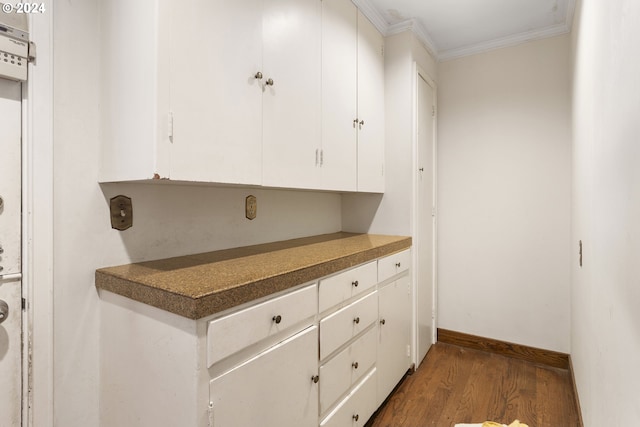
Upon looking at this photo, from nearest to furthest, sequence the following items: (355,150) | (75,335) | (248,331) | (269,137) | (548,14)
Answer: (248,331) < (75,335) < (269,137) < (355,150) < (548,14)

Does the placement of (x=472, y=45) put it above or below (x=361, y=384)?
above

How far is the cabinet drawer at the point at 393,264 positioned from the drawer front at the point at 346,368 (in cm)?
31

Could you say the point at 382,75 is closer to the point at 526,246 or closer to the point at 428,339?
the point at 526,246

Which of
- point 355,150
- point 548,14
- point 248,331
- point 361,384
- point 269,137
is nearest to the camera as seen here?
point 248,331

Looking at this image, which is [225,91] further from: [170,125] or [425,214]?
[425,214]

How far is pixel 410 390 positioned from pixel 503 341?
0.98 m

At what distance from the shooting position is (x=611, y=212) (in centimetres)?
103

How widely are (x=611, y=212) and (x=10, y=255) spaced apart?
1.85m

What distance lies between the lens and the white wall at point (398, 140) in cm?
230

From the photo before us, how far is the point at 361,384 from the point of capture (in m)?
1.67

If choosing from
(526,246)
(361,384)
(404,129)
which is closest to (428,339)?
(526,246)

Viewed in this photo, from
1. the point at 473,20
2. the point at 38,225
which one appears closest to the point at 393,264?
the point at 38,225

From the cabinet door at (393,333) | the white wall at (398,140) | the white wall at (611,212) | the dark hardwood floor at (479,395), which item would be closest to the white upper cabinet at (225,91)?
the white wall at (398,140)

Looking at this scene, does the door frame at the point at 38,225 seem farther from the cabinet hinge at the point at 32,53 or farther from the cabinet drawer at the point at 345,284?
the cabinet drawer at the point at 345,284
